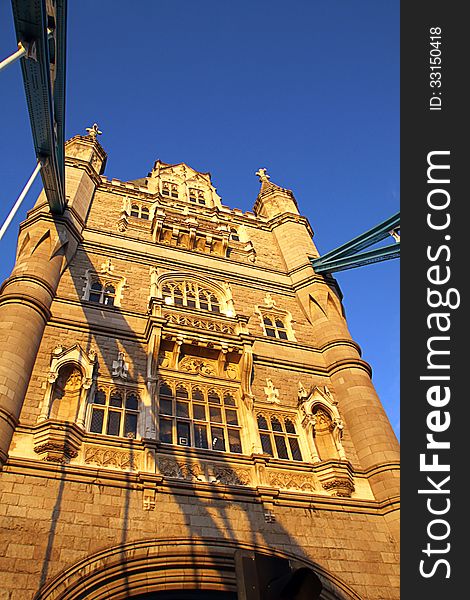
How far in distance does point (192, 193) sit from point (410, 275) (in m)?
17.3

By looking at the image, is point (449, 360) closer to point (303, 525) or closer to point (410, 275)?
point (410, 275)

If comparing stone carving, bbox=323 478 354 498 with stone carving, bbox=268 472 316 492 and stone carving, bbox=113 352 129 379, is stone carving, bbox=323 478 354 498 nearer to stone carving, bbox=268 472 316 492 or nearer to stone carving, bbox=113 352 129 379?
stone carving, bbox=268 472 316 492

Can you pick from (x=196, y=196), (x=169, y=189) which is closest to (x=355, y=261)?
(x=196, y=196)

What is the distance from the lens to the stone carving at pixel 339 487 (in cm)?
1041

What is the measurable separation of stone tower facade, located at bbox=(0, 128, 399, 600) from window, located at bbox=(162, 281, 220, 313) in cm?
7

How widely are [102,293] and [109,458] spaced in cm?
575

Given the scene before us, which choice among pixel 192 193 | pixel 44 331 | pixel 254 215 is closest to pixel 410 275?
pixel 44 331

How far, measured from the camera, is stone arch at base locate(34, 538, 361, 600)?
736cm

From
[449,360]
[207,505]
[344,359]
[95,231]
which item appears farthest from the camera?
[95,231]

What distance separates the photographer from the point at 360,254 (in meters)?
17.3

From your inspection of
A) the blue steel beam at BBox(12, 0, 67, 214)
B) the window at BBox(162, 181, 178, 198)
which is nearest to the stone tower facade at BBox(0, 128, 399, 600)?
the blue steel beam at BBox(12, 0, 67, 214)

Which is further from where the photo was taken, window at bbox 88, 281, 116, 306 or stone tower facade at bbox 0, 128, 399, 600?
window at bbox 88, 281, 116, 306

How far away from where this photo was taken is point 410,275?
7430 millimetres

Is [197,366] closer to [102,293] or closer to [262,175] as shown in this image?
[102,293]
